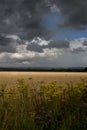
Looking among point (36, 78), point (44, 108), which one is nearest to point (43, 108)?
point (44, 108)

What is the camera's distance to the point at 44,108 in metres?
6.67

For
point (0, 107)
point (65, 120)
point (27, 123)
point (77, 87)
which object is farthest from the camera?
point (77, 87)

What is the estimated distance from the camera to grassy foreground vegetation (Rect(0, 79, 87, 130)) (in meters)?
5.62

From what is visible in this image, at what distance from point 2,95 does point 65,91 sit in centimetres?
146

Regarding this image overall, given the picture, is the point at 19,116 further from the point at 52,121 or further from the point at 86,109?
the point at 86,109

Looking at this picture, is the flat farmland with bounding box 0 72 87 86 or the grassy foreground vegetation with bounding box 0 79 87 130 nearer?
the grassy foreground vegetation with bounding box 0 79 87 130

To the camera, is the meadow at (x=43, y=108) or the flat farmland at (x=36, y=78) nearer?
the meadow at (x=43, y=108)

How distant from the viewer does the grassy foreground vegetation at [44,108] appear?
18.4ft

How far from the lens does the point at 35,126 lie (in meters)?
5.65

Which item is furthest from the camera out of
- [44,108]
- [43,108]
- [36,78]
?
[36,78]

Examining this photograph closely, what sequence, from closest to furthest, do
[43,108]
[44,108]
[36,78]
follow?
[43,108], [44,108], [36,78]

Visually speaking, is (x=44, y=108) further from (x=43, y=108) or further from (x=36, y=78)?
(x=36, y=78)

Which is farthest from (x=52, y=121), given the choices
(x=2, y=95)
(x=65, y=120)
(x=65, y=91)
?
(x=65, y=91)

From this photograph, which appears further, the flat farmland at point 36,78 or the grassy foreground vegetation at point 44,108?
the flat farmland at point 36,78
